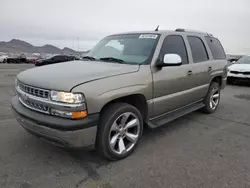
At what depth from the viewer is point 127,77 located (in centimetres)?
305

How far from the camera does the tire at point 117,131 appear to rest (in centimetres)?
285

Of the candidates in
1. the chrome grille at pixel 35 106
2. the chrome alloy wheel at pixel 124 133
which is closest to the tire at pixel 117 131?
the chrome alloy wheel at pixel 124 133

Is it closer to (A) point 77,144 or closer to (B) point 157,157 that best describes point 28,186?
(A) point 77,144

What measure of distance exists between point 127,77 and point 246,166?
6.67 feet

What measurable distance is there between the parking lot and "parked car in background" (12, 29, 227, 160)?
0.32 metres

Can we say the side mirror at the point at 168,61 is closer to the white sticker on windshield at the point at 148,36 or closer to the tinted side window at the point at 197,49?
the white sticker on windshield at the point at 148,36

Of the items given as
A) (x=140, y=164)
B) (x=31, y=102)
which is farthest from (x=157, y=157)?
(x=31, y=102)

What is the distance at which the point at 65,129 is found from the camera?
2.57 meters

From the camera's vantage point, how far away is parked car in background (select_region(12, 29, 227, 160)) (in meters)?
2.62

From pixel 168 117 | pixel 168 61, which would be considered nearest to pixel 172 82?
pixel 168 61

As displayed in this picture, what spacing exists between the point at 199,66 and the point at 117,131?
7.89 feet

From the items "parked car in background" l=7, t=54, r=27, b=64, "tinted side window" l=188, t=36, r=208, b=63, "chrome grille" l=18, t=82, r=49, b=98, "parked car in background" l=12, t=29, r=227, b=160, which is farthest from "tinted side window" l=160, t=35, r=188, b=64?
"parked car in background" l=7, t=54, r=27, b=64

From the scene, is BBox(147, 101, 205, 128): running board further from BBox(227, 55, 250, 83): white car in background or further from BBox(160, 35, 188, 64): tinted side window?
BBox(227, 55, 250, 83): white car in background

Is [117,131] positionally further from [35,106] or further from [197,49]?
[197,49]
